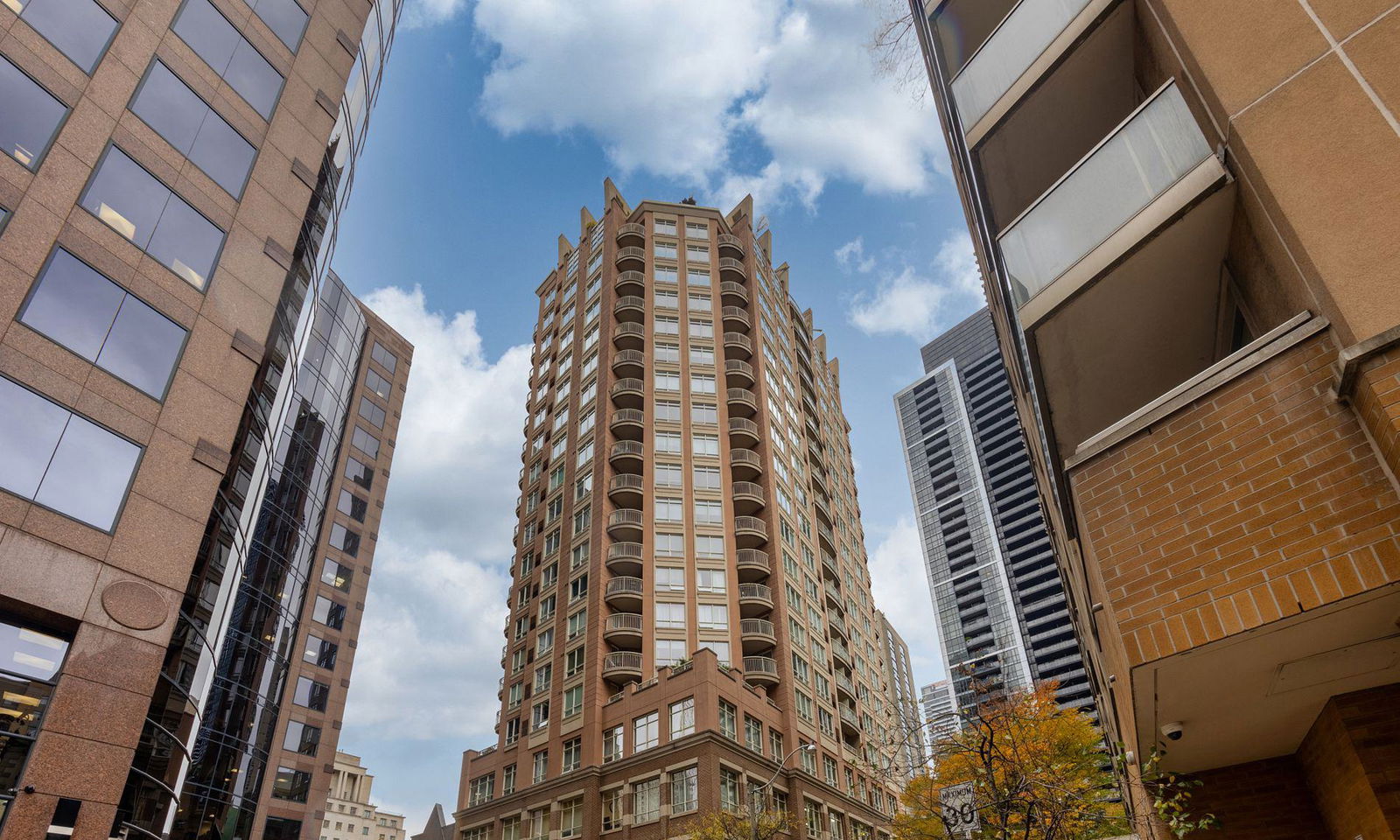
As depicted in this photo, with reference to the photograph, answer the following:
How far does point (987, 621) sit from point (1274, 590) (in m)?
177

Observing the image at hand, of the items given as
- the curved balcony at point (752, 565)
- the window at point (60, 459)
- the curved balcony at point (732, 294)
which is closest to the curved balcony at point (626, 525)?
the curved balcony at point (752, 565)

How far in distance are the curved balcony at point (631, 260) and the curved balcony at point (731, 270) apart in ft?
23.0

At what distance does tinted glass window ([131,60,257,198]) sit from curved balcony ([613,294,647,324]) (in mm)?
44038

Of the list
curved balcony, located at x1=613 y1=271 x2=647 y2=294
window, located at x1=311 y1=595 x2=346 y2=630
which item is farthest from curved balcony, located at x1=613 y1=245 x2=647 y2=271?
window, located at x1=311 y1=595 x2=346 y2=630

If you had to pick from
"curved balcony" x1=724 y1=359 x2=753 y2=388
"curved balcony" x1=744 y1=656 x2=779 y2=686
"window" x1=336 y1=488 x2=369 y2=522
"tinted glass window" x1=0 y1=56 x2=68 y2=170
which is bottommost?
"curved balcony" x1=744 y1=656 x2=779 y2=686

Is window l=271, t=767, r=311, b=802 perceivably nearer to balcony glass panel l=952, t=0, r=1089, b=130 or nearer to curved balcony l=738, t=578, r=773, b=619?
curved balcony l=738, t=578, r=773, b=619

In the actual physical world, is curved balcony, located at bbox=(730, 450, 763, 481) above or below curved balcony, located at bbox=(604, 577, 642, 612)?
above

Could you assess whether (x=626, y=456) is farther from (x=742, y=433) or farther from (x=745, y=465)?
(x=742, y=433)

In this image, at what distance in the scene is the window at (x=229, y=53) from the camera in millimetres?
21281

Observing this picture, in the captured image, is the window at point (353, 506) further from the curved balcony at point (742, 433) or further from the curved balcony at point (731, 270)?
the curved balcony at point (731, 270)

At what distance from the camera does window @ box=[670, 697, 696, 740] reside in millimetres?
43531

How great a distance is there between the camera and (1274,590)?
19.0 ft

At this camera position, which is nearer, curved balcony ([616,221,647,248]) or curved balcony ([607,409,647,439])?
curved balcony ([607,409,647,439])

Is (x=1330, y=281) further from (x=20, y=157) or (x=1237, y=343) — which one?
(x=20, y=157)
